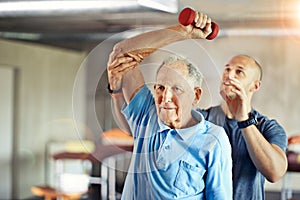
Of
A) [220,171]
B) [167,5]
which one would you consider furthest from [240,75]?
[167,5]

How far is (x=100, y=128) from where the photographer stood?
1.80 metres

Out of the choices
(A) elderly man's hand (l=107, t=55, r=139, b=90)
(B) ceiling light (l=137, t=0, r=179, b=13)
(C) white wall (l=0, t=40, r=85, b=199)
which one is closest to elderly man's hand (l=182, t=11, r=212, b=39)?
(A) elderly man's hand (l=107, t=55, r=139, b=90)

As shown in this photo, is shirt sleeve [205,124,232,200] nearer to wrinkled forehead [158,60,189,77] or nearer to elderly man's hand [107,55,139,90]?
wrinkled forehead [158,60,189,77]

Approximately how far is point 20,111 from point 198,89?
426cm

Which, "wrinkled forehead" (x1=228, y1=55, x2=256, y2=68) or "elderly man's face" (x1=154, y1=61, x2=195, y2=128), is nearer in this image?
"elderly man's face" (x1=154, y1=61, x2=195, y2=128)

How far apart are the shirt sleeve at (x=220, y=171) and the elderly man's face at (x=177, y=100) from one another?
4.0 inches

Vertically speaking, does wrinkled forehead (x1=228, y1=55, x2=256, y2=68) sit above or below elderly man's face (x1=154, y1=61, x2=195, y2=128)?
above

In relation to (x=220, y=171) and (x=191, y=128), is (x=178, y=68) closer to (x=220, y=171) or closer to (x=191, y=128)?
(x=191, y=128)

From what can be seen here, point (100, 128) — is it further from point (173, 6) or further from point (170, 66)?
point (173, 6)

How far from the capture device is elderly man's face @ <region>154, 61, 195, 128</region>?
5.00 feet

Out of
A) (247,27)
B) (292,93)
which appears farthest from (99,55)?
(292,93)

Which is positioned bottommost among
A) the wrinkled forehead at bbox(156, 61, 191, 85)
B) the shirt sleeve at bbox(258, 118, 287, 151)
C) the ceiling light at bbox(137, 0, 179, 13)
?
the shirt sleeve at bbox(258, 118, 287, 151)

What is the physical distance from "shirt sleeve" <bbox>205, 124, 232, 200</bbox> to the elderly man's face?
0.33 ft

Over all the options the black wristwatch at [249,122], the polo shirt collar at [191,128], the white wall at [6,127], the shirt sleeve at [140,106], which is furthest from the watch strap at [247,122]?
the white wall at [6,127]
